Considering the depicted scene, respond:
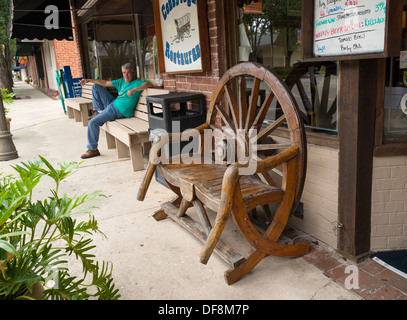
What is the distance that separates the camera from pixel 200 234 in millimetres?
2666

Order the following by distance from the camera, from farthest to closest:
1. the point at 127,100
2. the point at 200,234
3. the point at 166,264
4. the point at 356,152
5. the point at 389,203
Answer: the point at 127,100 → the point at 200,234 → the point at 166,264 → the point at 389,203 → the point at 356,152

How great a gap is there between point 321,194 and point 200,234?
91cm

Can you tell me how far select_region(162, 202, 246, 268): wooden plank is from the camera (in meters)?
2.30

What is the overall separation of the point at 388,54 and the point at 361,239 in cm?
118

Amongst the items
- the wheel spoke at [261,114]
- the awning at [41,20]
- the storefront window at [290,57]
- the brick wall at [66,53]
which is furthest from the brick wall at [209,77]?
the brick wall at [66,53]

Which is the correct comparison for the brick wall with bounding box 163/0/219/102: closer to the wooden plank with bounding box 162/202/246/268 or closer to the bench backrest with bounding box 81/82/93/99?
the wooden plank with bounding box 162/202/246/268

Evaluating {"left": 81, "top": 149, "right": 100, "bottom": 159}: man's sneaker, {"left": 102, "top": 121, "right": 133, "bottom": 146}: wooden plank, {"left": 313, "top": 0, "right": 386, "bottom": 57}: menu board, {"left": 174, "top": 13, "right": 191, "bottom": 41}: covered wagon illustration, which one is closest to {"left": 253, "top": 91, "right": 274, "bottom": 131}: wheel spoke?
{"left": 313, "top": 0, "right": 386, "bottom": 57}: menu board

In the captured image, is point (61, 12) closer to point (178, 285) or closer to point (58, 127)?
point (58, 127)

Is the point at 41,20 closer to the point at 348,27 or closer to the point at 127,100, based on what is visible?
the point at 127,100

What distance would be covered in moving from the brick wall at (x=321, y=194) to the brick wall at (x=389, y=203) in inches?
9.6

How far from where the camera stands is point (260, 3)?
3096mm

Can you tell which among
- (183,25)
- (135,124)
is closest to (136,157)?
(135,124)

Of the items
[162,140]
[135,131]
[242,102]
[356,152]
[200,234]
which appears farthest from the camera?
[135,131]

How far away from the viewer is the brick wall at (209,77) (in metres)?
3.38
